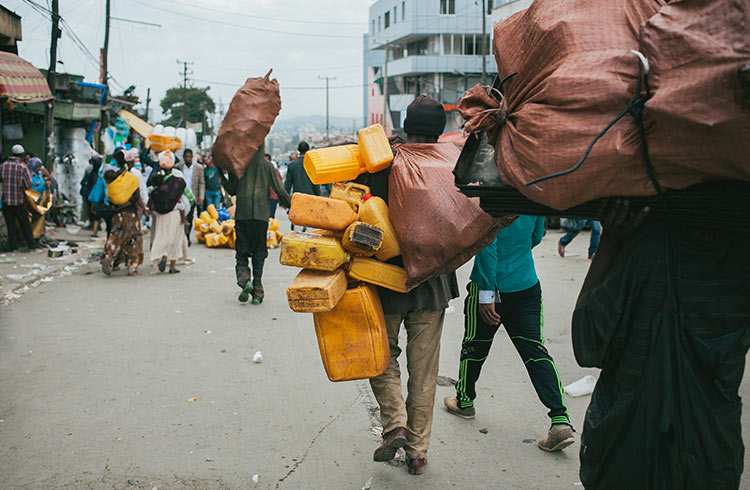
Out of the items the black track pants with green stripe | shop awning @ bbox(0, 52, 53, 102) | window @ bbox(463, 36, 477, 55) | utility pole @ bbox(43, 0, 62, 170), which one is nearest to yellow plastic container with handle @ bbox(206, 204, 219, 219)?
shop awning @ bbox(0, 52, 53, 102)

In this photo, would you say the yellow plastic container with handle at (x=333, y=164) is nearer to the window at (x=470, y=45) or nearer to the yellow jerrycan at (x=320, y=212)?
the yellow jerrycan at (x=320, y=212)

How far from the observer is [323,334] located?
3.43 m

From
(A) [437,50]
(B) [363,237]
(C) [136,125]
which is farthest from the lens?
(A) [437,50]

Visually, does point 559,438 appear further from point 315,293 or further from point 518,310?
point 315,293

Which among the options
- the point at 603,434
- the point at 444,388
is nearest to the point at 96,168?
the point at 444,388

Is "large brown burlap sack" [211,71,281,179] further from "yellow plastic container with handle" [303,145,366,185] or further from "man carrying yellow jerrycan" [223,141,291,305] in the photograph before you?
"yellow plastic container with handle" [303,145,366,185]

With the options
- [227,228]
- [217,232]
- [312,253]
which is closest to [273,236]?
[227,228]

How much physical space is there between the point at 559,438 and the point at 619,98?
2.60 meters

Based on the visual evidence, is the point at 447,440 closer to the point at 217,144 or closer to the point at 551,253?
the point at 217,144

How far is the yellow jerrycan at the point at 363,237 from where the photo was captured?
3.24 meters

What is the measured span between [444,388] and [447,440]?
1.00 m

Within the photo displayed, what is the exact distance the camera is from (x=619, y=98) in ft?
6.15

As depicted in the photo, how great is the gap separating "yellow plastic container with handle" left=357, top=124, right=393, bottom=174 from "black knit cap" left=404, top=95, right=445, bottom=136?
1.04 feet

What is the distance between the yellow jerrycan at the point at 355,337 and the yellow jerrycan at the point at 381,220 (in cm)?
24
